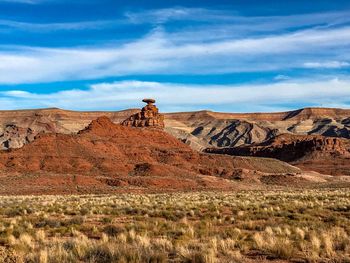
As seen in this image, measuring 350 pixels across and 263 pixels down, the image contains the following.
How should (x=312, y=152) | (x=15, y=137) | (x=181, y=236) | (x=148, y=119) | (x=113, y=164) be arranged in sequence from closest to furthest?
(x=181, y=236), (x=113, y=164), (x=148, y=119), (x=312, y=152), (x=15, y=137)

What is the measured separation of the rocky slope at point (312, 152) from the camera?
102m

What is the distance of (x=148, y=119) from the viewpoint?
331 feet

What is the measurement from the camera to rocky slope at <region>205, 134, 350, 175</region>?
102 m

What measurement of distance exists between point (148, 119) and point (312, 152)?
39.5 meters

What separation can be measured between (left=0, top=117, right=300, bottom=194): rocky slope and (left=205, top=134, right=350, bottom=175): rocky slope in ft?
61.5

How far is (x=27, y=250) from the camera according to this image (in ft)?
39.2

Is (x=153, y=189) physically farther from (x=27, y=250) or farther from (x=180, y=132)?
(x=180, y=132)

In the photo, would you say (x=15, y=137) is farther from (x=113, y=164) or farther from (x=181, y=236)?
(x=181, y=236)

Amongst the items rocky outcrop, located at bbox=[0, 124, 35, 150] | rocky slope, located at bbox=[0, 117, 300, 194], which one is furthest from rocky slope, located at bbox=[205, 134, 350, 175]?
rocky outcrop, located at bbox=[0, 124, 35, 150]

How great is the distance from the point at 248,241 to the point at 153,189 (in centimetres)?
3963

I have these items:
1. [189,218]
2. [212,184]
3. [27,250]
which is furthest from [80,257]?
[212,184]

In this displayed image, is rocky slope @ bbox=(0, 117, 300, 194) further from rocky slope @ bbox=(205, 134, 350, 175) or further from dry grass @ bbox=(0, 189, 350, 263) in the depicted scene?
dry grass @ bbox=(0, 189, 350, 263)

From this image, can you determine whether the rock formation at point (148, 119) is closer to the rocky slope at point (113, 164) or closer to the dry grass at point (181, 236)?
the rocky slope at point (113, 164)

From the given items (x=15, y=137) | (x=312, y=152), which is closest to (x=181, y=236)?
(x=312, y=152)
